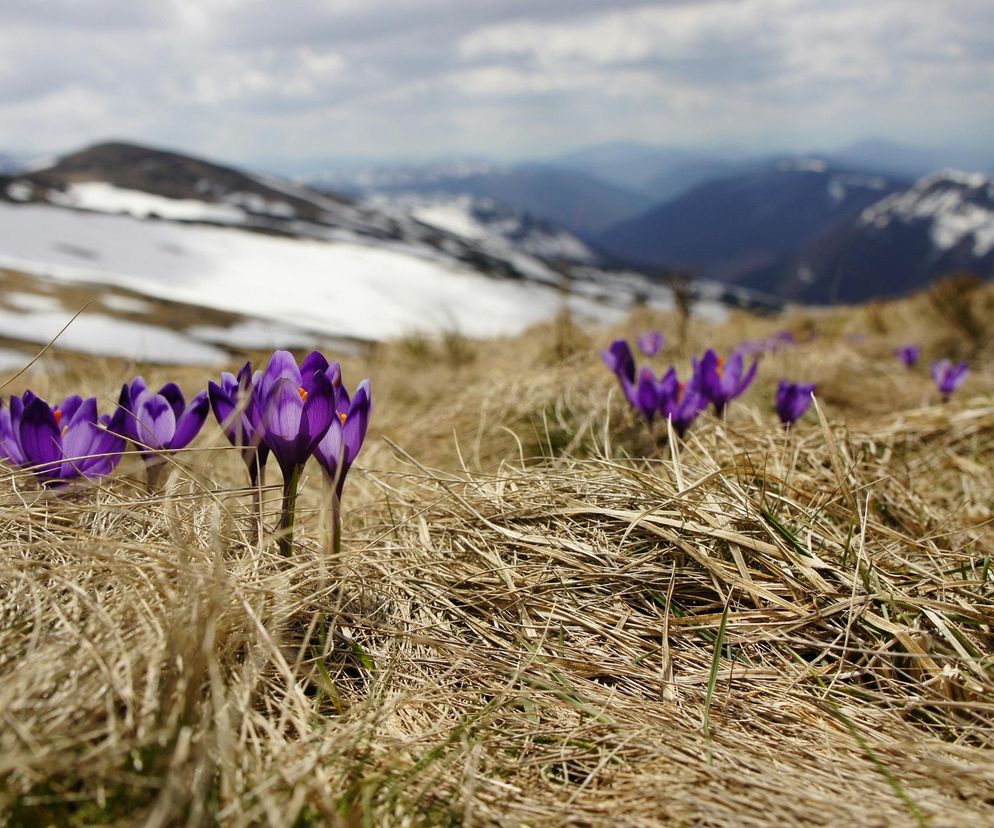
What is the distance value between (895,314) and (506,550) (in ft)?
32.4

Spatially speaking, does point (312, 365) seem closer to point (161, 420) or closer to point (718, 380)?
point (161, 420)

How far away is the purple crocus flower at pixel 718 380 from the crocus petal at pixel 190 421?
1.62 meters

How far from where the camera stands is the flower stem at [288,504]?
5.00 ft

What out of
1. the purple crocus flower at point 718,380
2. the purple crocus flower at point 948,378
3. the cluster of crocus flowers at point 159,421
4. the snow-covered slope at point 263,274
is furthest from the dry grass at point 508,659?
the snow-covered slope at point 263,274

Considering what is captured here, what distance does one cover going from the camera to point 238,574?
1.33m

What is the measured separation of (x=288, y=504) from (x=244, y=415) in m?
0.21

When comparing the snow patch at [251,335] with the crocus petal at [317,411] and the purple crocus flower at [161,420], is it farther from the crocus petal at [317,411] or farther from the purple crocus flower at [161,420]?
the crocus petal at [317,411]

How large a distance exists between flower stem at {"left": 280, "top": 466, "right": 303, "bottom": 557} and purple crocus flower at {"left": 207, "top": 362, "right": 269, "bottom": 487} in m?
0.09

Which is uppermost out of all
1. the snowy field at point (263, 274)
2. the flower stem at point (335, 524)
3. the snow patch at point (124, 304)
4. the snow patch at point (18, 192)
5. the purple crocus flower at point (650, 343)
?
the snow patch at point (18, 192)

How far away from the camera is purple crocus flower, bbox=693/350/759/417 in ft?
8.79

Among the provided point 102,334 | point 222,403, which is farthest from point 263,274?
point 222,403

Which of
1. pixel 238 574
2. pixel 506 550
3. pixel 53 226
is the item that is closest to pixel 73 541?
pixel 238 574

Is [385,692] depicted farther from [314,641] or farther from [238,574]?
[238,574]

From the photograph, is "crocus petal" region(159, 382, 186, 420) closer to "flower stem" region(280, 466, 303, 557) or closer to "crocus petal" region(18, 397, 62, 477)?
"crocus petal" region(18, 397, 62, 477)
